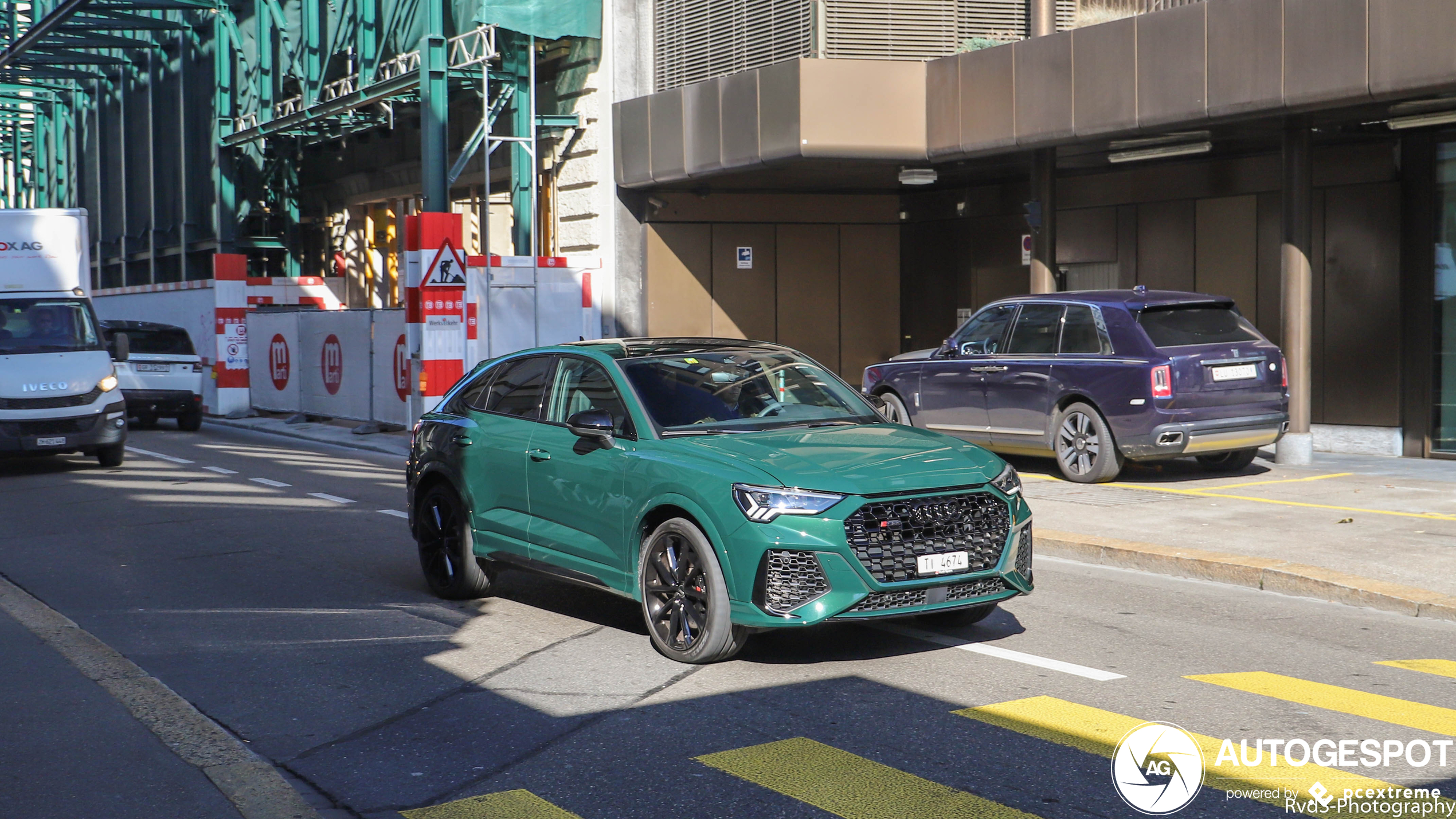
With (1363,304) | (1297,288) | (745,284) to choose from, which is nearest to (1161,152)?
(1363,304)

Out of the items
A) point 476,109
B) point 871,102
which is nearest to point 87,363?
point 871,102

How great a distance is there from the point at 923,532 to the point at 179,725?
11.2 feet

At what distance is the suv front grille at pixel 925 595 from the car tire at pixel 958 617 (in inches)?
22.5

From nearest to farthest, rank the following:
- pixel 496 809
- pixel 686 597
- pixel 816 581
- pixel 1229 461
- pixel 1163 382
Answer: pixel 496 809 < pixel 816 581 < pixel 686 597 < pixel 1163 382 < pixel 1229 461

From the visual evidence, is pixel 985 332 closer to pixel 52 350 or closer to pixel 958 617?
pixel 958 617

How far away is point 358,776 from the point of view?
544cm

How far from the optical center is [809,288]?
83.6 ft

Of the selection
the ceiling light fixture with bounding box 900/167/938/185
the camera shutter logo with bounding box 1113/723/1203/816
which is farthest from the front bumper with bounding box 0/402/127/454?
the camera shutter logo with bounding box 1113/723/1203/816

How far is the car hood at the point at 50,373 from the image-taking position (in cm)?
A: 1650

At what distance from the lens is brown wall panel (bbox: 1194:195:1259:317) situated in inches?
722

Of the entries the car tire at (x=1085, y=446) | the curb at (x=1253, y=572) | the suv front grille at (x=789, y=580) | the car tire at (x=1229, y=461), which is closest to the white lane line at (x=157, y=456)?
the car tire at (x=1085, y=446)

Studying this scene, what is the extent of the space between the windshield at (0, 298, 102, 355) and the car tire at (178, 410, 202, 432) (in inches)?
266

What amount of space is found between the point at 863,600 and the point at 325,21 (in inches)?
1095

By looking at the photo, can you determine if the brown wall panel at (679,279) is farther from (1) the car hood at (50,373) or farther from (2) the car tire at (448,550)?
(2) the car tire at (448,550)
